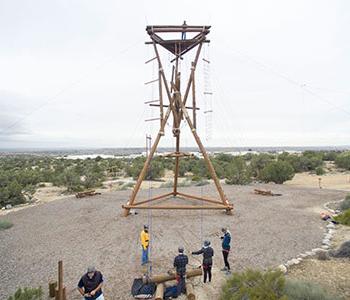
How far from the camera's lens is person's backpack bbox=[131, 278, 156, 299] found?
21.6 feet

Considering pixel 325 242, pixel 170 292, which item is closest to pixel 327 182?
pixel 325 242

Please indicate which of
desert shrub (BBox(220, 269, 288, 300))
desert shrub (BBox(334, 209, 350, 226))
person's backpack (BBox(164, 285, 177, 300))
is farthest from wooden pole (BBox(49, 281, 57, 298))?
desert shrub (BBox(334, 209, 350, 226))

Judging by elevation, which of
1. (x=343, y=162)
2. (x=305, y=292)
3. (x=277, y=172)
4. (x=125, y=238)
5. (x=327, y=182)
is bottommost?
(x=125, y=238)

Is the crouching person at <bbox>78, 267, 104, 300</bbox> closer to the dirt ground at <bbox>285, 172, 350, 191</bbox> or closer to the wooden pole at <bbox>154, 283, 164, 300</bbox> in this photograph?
the wooden pole at <bbox>154, 283, 164, 300</bbox>

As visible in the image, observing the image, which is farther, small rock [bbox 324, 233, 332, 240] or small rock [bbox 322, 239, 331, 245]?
small rock [bbox 324, 233, 332, 240]

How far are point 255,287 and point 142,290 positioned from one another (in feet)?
8.50

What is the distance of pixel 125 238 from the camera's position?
1069 cm

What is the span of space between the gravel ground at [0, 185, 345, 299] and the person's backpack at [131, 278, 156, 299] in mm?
251

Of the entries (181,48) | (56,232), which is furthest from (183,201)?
(181,48)

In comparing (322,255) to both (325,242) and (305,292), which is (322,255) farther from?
(305,292)

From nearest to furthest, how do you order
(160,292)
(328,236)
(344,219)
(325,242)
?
1. (160,292)
2. (325,242)
3. (328,236)
4. (344,219)

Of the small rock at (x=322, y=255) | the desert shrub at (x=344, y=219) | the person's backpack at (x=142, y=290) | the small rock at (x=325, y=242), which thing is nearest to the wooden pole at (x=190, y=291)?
the person's backpack at (x=142, y=290)

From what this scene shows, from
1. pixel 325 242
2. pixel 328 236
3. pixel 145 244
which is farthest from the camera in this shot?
pixel 328 236

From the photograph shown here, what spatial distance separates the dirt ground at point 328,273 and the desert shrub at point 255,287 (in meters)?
1.77
